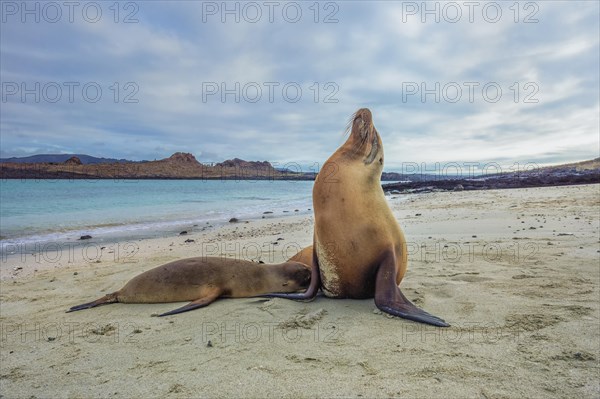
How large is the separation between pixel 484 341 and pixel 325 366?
3.63 feet

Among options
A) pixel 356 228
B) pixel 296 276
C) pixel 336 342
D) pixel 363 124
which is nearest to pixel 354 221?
pixel 356 228

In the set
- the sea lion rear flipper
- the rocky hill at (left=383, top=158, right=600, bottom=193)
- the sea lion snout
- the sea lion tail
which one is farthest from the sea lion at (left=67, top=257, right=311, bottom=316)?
the rocky hill at (left=383, top=158, right=600, bottom=193)

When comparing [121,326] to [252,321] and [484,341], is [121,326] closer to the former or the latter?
[252,321]

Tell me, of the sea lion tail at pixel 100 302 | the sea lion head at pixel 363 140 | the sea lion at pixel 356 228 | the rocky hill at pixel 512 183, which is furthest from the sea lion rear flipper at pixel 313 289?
the rocky hill at pixel 512 183

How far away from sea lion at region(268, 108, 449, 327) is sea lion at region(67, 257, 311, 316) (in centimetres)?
74

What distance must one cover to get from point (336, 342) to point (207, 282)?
219cm

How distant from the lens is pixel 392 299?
328cm

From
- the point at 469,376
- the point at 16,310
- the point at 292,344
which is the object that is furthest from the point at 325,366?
the point at 16,310

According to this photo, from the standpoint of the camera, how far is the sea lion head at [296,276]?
15.5ft

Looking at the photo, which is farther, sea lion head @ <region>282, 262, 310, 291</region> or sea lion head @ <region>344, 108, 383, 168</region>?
sea lion head @ <region>282, 262, 310, 291</region>

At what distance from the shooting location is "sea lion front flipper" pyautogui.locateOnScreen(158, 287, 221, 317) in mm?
A: 3877

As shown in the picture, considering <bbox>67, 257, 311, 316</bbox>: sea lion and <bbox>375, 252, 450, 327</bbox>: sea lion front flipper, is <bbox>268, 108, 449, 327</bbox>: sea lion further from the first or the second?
<bbox>67, 257, 311, 316</bbox>: sea lion

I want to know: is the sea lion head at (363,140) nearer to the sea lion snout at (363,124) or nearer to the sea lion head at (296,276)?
the sea lion snout at (363,124)

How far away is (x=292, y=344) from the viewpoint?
281cm
